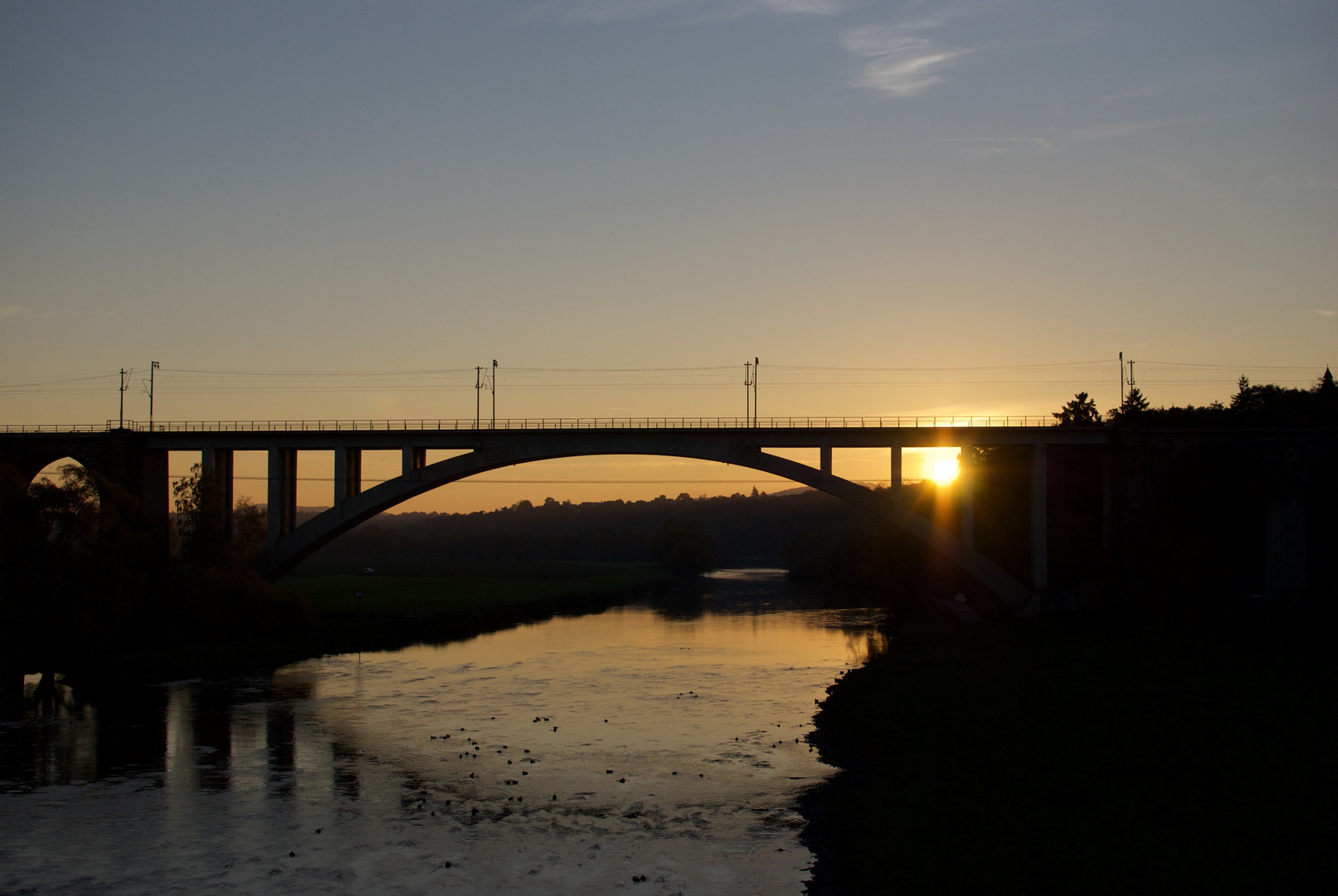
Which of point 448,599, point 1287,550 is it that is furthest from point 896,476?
point 448,599

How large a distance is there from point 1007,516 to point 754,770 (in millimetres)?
35860

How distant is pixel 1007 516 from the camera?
56.2m

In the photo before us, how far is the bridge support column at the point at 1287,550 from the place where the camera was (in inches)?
1860

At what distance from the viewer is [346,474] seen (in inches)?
2140

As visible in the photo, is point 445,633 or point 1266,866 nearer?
point 1266,866

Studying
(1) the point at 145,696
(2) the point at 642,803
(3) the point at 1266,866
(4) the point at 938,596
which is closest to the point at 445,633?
(1) the point at 145,696

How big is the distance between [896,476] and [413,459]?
25.5 metres

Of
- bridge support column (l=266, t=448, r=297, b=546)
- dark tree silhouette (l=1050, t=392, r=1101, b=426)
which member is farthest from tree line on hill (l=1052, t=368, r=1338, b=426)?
bridge support column (l=266, t=448, r=297, b=546)

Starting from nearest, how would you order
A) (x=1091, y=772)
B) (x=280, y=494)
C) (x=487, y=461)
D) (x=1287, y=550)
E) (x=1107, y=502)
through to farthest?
1. (x=1091, y=772)
2. (x=1287, y=550)
3. (x=1107, y=502)
4. (x=487, y=461)
5. (x=280, y=494)

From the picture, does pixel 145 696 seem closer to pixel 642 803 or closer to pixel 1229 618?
pixel 642 803

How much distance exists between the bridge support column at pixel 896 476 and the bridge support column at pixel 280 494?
104 ft

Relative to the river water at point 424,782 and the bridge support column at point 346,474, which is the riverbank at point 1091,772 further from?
the bridge support column at point 346,474

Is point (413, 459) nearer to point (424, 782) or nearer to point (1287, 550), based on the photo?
point (424, 782)

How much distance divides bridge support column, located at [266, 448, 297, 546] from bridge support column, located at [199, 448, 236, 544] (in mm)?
2127
